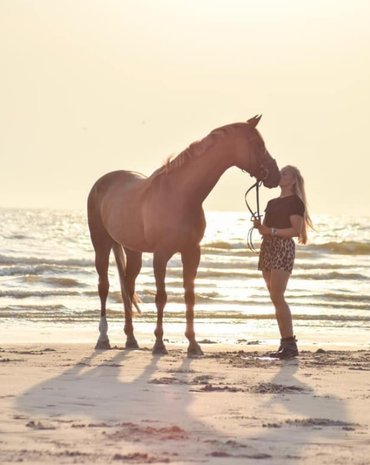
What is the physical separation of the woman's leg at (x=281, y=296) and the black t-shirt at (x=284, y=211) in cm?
44

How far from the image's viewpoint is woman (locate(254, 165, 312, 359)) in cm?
1035

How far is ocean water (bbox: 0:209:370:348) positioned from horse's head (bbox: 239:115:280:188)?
9.46 ft

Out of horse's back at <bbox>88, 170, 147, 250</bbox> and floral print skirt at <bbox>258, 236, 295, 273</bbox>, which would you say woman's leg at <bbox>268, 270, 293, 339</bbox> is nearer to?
floral print skirt at <bbox>258, 236, 295, 273</bbox>

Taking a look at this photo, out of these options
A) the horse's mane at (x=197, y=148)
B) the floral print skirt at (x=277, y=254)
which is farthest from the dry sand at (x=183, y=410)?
the horse's mane at (x=197, y=148)

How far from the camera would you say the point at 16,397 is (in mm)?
7105

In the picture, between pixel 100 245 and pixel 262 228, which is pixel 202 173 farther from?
pixel 100 245

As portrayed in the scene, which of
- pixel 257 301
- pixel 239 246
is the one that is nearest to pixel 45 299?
pixel 257 301

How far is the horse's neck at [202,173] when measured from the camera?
1070 centimetres

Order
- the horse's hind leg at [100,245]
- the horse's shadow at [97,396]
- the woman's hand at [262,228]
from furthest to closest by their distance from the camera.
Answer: the horse's hind leg at [100,245] < the woman's hand at [262,228] < the horse's shadow at [97,396]

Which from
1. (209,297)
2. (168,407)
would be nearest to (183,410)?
(168,407)

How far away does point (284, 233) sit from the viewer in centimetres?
1036

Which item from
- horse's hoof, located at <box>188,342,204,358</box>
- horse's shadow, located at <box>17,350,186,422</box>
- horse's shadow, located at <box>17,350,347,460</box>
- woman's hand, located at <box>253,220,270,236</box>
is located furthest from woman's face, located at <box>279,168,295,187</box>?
horse's shadow, located at <box>17,350,186,422</box>

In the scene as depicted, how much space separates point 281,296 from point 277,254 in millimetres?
385

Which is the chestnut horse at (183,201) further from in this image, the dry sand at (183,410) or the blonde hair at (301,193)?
the dry sand at (183,410)
